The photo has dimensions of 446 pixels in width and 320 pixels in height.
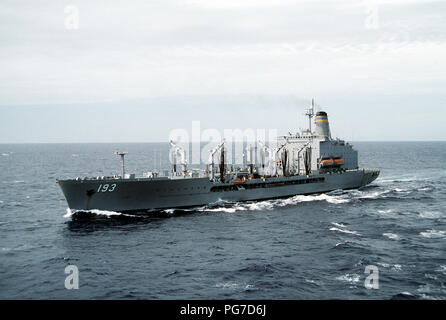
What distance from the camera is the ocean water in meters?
20.2

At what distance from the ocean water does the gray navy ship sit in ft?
5.90

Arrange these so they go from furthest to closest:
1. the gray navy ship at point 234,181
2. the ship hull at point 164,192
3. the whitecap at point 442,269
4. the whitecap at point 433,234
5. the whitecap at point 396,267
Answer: the gray navy ship at point 234,181, the ship hull at point 164,192, the whitecap at point 433,234, the whitecap at point 396,267, the whitecap at point 442,269

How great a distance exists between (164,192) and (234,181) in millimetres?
9480

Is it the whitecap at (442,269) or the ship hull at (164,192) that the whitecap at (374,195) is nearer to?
the ship hull at (164,192)

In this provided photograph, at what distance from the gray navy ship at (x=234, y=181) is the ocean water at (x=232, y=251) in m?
1.80

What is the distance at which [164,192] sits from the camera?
40562mm

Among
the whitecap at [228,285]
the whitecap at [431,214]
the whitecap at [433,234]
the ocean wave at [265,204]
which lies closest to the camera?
the whitecap at [228,285]

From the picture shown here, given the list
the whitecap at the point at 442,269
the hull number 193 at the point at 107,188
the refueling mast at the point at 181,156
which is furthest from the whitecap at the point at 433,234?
the hull number 193 at the point at 107,188

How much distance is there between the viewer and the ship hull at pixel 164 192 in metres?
38.0

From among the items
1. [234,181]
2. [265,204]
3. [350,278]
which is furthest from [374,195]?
[350,278]

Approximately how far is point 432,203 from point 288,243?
83.3ft

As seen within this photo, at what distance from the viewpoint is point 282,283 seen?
818 inches

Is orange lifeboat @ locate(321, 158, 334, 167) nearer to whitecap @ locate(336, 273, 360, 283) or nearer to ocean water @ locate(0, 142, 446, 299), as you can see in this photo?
ocean water @ locate(0, 142, 446, 299)

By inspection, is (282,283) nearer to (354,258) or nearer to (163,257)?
(354,258)
